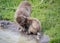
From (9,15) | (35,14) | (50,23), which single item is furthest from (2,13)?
(50,23)

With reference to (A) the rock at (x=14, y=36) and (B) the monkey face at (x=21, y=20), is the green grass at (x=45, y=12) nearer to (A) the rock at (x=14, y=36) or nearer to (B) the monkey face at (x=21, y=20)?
(B) the monkey face at (x=21, y=20)

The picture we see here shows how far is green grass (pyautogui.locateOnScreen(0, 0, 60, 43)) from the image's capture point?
863cm

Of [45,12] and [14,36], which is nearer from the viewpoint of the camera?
[14,36]

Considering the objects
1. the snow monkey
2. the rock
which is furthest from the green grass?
the rock

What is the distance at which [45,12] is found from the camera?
1014cm

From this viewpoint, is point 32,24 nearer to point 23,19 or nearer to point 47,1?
point 23,19

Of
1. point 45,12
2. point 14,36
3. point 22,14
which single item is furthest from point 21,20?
point 45,12

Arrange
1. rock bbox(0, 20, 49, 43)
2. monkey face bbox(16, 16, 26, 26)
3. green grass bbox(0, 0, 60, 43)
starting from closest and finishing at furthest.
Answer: rock bbox(0, 20, 49, 43) → monkey face bbox(16, 16, 26, 26) → green grass bbox(0, 0, 60, 43)

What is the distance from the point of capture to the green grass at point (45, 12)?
8.63 meters

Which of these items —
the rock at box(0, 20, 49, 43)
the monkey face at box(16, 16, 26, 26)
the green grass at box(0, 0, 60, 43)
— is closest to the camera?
the rock at box(0, 20, 49, 43)

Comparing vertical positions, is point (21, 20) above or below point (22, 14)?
below

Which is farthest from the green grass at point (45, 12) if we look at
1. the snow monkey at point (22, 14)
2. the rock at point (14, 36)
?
the rock at point (14, 36)

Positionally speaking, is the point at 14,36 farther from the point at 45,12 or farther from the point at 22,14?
the point at 45,12

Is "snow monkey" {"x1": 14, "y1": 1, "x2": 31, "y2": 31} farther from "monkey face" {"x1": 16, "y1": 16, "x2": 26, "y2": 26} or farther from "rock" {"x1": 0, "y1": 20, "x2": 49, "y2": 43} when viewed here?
"rock" {"x1": 0, "y1": 20, "x2": 49, "y2": 43}
